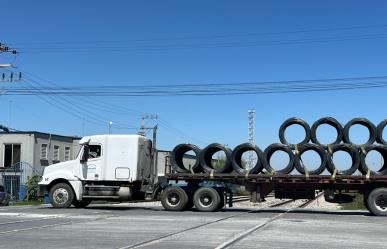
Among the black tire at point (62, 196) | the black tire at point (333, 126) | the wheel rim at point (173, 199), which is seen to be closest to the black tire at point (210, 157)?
the wheel rim at point (173, 199)

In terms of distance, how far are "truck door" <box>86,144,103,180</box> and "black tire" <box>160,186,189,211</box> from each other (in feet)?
9.66

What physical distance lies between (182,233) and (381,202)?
10.8 meters

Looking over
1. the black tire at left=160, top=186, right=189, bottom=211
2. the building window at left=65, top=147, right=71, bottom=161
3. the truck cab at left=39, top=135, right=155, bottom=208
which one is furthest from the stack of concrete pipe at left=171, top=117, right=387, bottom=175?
the building window at left=65, top=147, right=71, bottom=161

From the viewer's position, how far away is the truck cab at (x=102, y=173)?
25.4 meters

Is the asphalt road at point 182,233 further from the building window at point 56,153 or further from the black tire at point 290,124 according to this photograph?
the building window at point 56,153

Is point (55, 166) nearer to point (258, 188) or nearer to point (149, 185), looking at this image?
point (149, 185)

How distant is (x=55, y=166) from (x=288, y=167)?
10186mm

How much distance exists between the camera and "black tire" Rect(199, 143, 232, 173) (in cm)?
2481

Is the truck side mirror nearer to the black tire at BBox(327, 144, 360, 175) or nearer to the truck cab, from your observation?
the truck cab

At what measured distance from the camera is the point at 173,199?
25.2 meters

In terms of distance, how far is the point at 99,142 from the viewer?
25625 millimetres

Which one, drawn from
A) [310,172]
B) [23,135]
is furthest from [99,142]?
[23,135]

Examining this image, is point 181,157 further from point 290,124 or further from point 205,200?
point 290,124

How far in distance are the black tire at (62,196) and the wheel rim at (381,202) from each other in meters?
12.6
